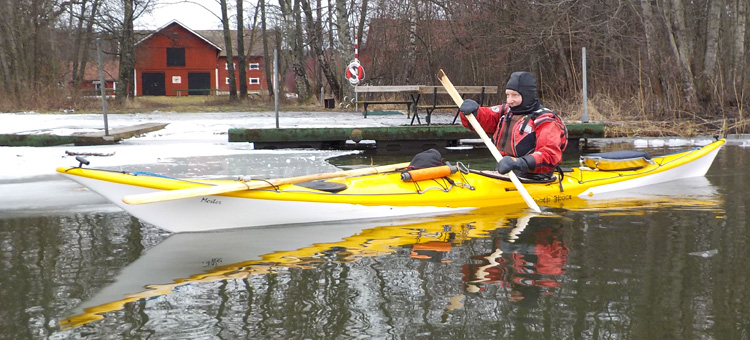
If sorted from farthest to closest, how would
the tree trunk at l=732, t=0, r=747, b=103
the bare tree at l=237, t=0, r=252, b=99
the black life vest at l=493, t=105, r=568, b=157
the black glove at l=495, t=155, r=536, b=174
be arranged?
the bare tree at l=237, t=0, r=252, b=99, the tree trunk at l=732, t=0, r=747, b=103, the black life vest at l=493, t=105, r=568, b=157, the black glove at l=495, t=155, r=536, b=174

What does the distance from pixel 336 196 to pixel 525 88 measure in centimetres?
195

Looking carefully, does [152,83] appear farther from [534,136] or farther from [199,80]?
[534,136]

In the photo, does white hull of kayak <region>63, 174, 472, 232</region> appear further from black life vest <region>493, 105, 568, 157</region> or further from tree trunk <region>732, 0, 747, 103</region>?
tree trunk <region>732, 0, 747, 103</region>

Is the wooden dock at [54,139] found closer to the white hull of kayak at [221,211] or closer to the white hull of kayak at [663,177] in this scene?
the white hull of kayak at [221,211]

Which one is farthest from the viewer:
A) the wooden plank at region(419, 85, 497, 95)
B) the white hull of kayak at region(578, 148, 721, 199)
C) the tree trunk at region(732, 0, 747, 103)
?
the tree trunk at region(732, 0, 747, 103)

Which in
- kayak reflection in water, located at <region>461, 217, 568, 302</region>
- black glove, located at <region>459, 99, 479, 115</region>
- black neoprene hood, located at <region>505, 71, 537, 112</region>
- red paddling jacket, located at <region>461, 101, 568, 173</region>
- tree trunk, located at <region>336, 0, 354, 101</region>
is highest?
tree trunk, located at <region>336, 0, 354, 101</region>

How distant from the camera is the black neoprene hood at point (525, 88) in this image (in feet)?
21.6

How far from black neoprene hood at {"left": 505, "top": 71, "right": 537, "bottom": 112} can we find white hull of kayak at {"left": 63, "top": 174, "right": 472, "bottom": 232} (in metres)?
1.65

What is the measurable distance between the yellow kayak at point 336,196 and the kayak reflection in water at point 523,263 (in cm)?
71

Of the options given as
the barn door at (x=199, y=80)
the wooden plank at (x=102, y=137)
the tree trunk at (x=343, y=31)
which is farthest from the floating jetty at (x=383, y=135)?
the barn door at (x=199, y=80)

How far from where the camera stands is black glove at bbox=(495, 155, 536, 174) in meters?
6.21

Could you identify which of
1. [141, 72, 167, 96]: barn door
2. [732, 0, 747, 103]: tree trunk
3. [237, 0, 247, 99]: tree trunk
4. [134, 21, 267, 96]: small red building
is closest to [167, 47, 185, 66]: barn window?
[134, 21, 267, 96]: small red building

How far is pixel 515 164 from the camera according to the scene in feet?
20.5

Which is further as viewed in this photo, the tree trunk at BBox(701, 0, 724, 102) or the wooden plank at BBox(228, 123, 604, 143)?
the tree trunk at BBox(701, 0, 724, 102)
